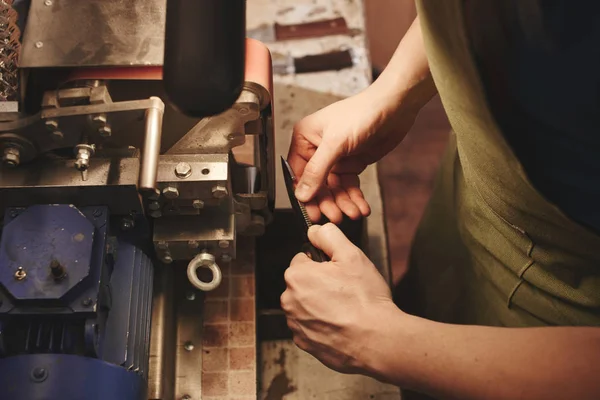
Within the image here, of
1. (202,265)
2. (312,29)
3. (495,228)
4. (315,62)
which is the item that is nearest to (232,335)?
(202,265)

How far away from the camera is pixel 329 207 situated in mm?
1053

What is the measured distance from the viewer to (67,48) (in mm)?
813

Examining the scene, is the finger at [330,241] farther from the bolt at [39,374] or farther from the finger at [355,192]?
the bolt at [39,374]

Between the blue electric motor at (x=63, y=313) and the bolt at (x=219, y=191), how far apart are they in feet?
0.51

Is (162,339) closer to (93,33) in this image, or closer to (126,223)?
(126,223)

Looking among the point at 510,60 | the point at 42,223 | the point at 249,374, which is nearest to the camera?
the point at 510,60

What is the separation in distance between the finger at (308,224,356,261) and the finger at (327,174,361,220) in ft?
0.42

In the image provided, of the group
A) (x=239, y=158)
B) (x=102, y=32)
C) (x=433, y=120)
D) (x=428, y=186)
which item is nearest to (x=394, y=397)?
(x=239, y=158)

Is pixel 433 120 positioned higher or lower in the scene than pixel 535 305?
higher

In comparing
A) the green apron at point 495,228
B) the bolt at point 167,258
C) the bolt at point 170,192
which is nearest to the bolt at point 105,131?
the bolt at point 170,192

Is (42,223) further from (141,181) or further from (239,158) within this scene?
(239,158)

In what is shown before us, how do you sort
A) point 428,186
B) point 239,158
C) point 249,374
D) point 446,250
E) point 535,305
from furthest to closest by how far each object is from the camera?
point 428,186 < point 446,250 < point 239,158 < point 249,374 < point 535,305

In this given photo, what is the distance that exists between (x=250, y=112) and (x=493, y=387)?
496 millimetres

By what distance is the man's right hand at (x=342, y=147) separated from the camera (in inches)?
40.2
